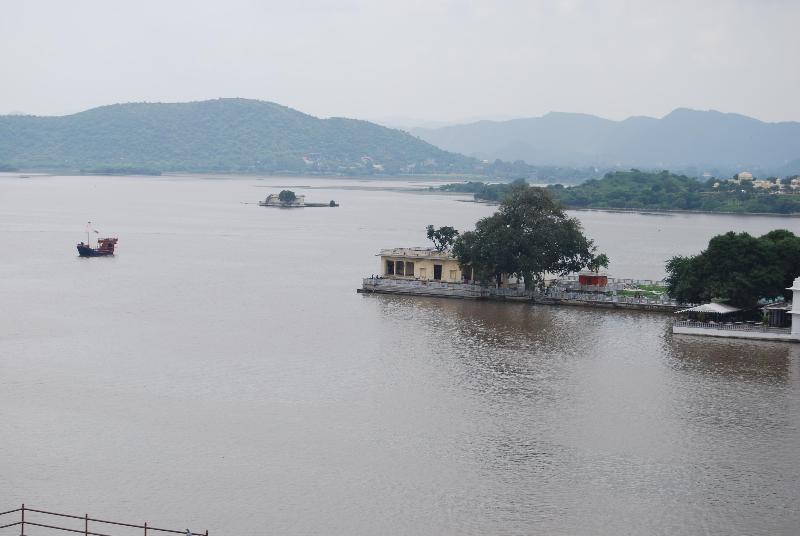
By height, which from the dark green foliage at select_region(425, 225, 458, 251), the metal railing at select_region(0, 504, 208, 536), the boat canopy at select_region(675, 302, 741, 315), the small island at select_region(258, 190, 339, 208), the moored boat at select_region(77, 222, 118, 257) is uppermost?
the dark green foliage at select_region(425, 225, 458, 251)

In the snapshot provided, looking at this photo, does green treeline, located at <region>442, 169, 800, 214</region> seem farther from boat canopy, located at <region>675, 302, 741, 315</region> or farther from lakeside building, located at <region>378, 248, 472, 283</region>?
boat canopy, located at <region>675, 302, 741, 315</region>

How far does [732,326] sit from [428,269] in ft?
46.6

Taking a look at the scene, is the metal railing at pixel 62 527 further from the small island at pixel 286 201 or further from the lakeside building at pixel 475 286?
the small island at pixel 286 201

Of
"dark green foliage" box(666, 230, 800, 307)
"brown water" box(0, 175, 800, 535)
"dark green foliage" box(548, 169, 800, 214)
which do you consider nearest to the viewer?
"brown water" box(0, 175, 800, 535)

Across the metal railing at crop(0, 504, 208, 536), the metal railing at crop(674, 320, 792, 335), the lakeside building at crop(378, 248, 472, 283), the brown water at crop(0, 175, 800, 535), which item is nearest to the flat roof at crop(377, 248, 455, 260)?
the lakeside building at crop(378, 248, 472, 283)

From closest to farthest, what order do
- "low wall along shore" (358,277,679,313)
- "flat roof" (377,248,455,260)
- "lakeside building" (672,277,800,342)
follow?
"lakeside building" (672,277,800,342) < "low wall along shore" (358,277,679,313) < "flat roof" (377,248,455,260)

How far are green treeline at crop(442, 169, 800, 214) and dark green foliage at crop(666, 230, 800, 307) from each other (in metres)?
79.2

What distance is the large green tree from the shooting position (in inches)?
1625

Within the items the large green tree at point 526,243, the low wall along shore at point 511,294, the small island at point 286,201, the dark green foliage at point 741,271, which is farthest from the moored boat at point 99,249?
the small island at point 286,201

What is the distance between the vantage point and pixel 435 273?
44.8 metres

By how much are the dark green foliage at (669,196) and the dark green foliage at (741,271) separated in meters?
85.0

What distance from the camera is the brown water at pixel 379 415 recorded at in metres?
18.9

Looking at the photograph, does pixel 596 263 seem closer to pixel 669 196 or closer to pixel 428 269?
pixel 428 269

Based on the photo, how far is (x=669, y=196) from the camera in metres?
131
